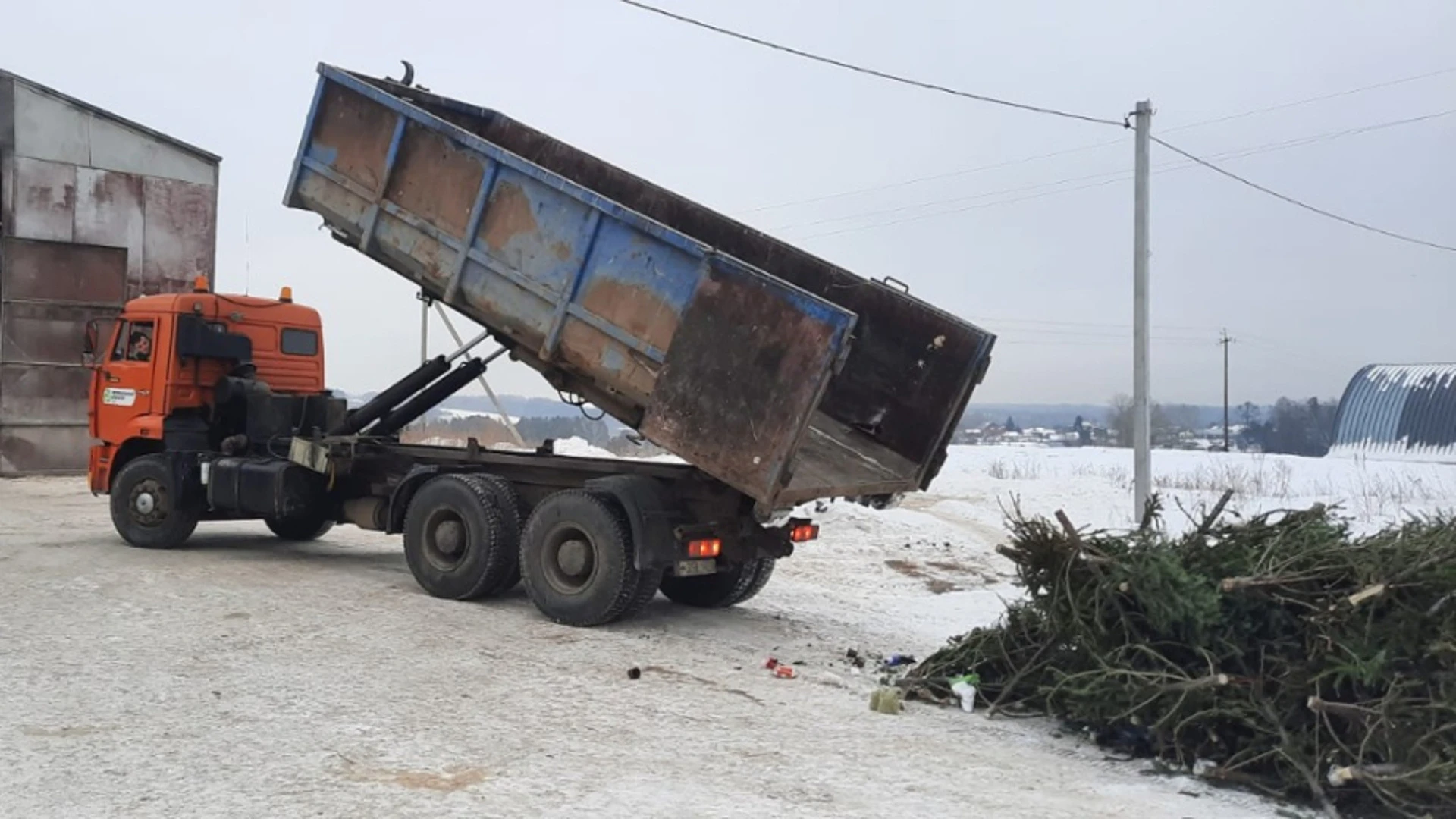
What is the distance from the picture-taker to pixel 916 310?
952 centimetres

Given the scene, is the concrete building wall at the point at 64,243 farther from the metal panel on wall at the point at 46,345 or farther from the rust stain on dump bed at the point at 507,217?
the rust stain on dump bed at the point at 507,217

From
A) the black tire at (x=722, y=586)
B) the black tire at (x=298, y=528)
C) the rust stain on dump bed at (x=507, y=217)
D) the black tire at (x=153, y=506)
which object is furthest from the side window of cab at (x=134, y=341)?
the black tire at (x=722, y=586)

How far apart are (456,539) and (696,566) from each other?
2158 millimetres

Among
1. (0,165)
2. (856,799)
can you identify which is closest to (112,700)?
(856,799)

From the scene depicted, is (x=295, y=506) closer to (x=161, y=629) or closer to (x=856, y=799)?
(x=161, y=629)

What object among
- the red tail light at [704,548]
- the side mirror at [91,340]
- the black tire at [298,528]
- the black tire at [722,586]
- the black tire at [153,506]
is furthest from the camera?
the black tire at [298,528]

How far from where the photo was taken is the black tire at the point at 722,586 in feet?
32.8

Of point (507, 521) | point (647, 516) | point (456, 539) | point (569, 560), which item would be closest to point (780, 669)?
point (647, 516)

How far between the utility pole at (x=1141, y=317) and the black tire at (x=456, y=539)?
952 centimetres

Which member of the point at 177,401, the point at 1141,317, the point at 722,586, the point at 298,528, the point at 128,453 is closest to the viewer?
the point at 722,586

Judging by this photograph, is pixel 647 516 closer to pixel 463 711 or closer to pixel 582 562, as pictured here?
pixel 582 562

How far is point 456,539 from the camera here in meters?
9.77

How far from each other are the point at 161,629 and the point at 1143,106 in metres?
13.7

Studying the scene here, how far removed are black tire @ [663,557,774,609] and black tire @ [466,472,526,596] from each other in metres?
1.37
